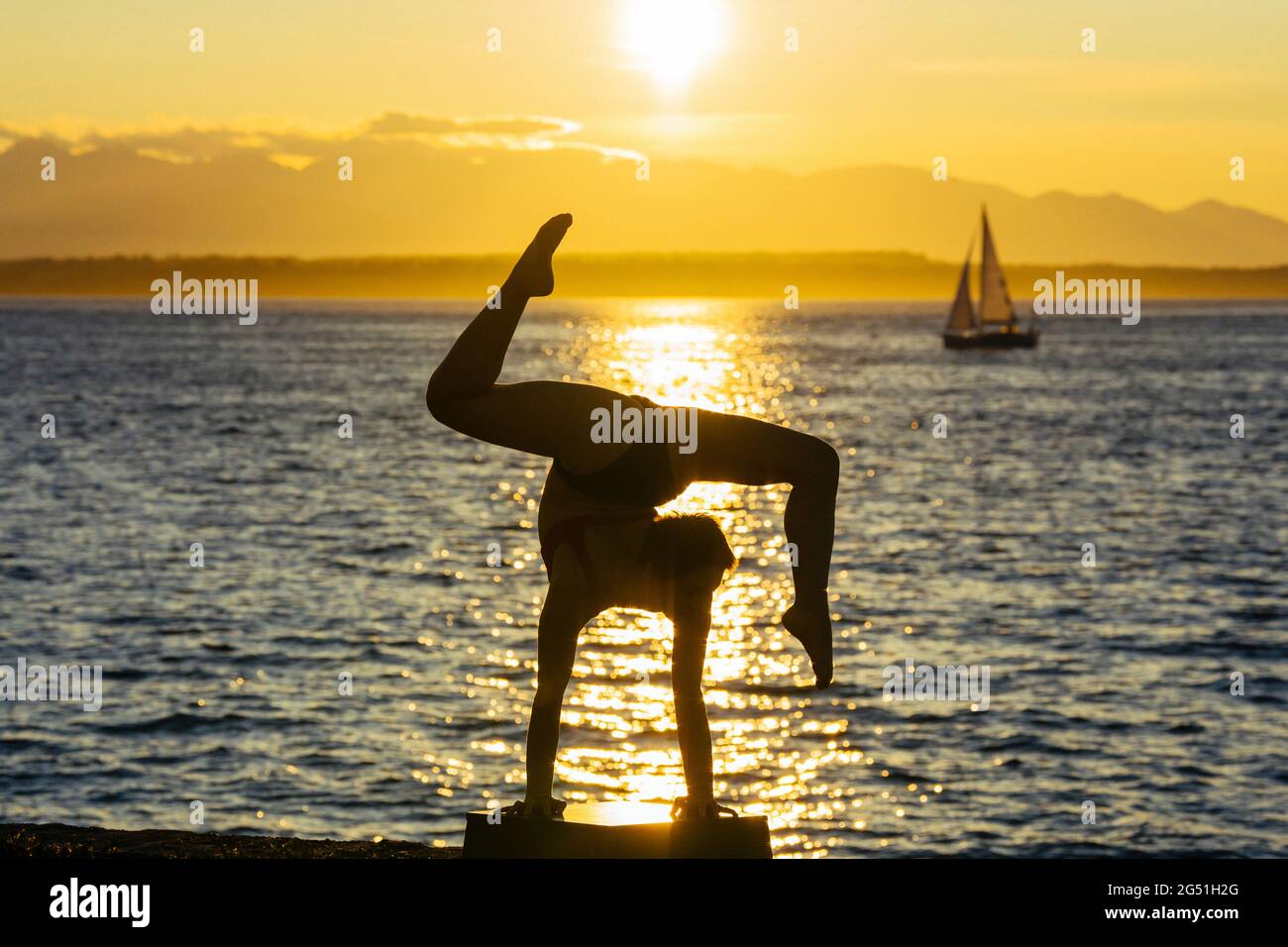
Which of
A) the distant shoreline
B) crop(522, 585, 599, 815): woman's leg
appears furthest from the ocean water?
crop(522, 585, 599, 815): woman's leg

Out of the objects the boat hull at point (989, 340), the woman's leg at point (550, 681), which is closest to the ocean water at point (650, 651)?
the woman's leg at point (550, 681)

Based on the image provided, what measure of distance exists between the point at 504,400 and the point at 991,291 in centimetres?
14081

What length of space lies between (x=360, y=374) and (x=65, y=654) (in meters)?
107

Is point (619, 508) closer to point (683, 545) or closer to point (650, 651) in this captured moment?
point (683, 545)

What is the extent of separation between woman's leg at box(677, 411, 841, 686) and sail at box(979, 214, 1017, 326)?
5066 inches

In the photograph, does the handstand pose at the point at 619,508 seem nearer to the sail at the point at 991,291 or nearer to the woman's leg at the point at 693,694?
the woman's leg at the point at 693,694

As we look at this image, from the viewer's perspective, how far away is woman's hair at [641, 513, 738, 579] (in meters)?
6.17

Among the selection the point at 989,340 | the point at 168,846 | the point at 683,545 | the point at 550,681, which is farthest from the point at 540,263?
the point at 989,340

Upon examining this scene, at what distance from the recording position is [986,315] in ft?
481

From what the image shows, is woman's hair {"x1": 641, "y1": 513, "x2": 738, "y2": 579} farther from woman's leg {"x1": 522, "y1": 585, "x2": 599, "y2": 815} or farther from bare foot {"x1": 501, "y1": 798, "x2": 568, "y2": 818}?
bare foot {"x1": 501, "y1": 798, "x2": 568, "y2": 818}
